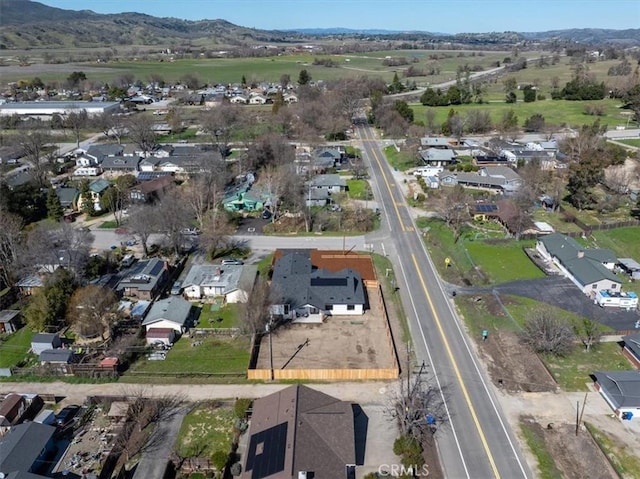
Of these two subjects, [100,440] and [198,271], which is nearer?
[100,440]

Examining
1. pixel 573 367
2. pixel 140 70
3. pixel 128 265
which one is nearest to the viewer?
pixel 573 367

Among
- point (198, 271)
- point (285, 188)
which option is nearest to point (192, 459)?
point (198, 271)

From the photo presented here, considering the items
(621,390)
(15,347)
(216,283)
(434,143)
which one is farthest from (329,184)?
(621,390)

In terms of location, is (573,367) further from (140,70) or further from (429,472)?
(140,70)

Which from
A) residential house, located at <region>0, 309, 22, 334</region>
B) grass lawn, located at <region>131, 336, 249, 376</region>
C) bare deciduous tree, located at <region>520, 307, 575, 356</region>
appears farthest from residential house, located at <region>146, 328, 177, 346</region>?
bare deciduous tree, located at <region>520, 307, 575, 356</region>

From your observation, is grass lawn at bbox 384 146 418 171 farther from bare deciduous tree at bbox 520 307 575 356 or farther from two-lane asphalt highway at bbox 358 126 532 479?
bare deciduous tree at bbox 520 307 575 356

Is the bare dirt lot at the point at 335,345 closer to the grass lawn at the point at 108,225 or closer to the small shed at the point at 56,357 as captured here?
the small shed at the point at 56,357
